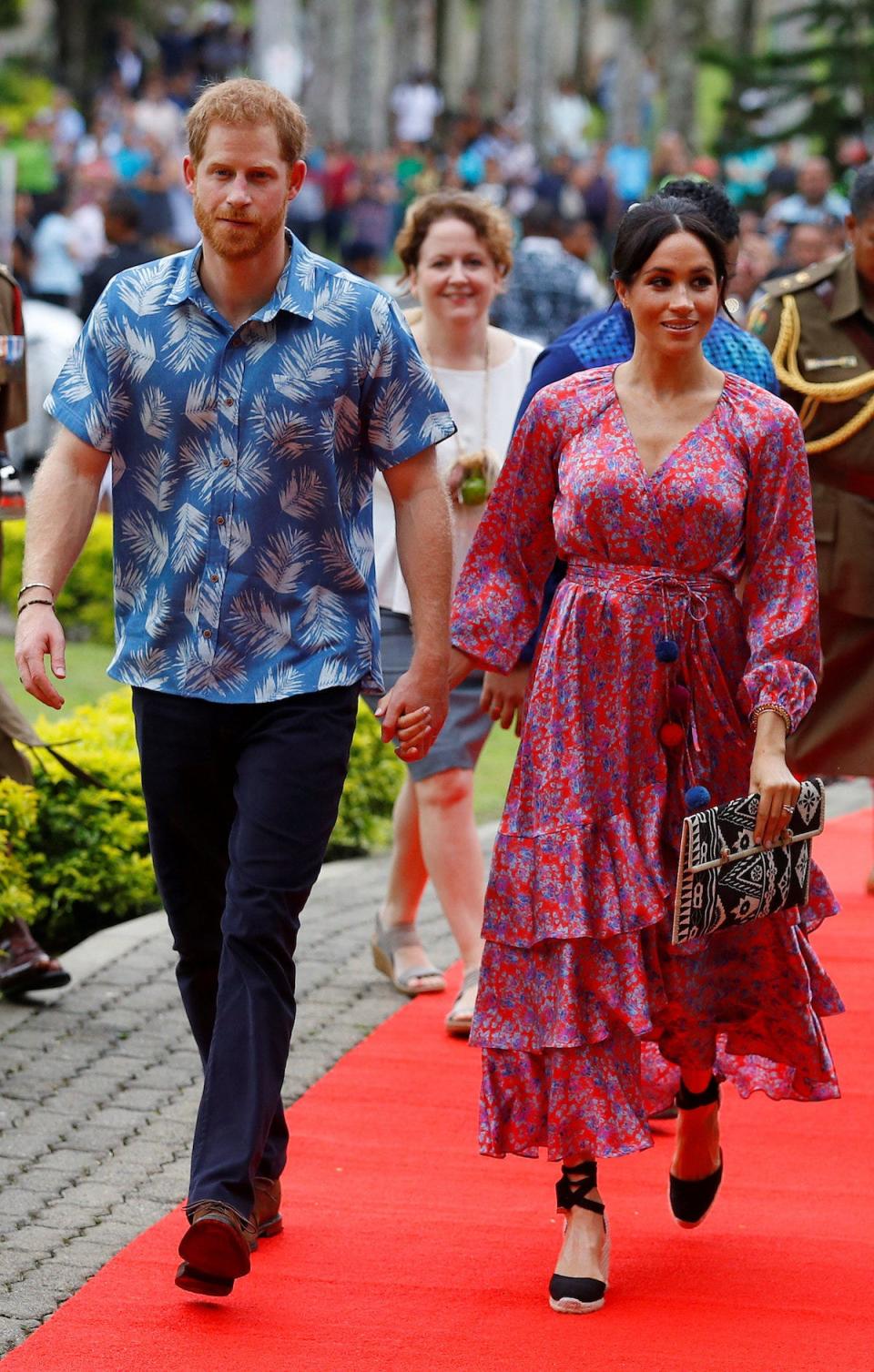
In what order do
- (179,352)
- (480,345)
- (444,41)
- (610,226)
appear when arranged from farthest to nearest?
1. (444,41)
2. (610,226)
3. (480,345)
4. (179,352)

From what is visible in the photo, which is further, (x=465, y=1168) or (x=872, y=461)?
(x=872, y=461)

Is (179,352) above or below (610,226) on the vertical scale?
below

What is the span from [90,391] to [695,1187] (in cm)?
197

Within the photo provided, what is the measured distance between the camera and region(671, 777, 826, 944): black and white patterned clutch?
395 centimetres

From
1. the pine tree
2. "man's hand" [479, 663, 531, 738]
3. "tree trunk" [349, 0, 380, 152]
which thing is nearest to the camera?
"man's hand" [479, 663, 531, 738]

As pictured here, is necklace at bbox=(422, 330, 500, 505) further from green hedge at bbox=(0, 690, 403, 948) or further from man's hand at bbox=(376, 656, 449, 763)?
man's hand at bbox=(376, 656, 449, 763)

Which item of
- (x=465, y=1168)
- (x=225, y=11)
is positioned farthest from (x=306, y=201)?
(x=465, y=1168)

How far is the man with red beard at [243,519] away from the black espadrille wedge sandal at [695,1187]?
34.2 inches

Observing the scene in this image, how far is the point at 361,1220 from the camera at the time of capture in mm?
4527

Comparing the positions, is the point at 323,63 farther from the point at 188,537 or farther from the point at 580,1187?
the point at 580,1187

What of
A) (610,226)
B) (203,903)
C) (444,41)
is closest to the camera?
(203,903)

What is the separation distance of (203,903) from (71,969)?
223 cm

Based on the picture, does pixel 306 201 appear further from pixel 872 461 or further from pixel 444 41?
pixel 444 41

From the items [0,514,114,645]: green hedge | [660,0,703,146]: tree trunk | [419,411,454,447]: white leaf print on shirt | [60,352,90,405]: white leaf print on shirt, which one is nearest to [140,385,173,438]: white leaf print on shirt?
[60,352,90,405]: white leaf print on shirt
